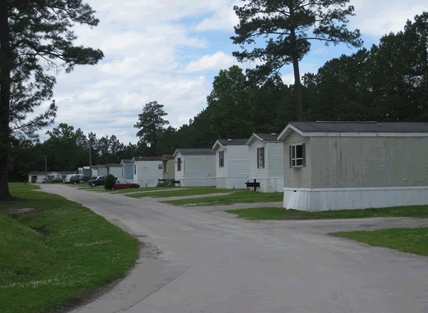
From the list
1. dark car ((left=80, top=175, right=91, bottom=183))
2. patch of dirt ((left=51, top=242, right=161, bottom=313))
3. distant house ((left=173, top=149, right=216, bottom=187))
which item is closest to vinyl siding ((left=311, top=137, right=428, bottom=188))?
patch of dirt ((left=51, top=242, right=161, bottom=313))

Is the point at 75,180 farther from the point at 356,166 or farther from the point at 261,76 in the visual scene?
the point at 356,166

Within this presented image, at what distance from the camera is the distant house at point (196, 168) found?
60656 millimetres

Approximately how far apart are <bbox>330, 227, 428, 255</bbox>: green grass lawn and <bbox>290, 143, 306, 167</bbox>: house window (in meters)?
8.68

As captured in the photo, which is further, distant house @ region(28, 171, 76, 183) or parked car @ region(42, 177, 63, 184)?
distant house @ region(28, 171, 76, 183)

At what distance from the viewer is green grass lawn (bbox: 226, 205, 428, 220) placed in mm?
24609

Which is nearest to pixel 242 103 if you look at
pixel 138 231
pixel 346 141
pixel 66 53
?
pixel 66 53

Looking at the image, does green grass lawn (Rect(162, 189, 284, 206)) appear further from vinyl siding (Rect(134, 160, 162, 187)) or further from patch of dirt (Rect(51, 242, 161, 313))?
vinyl siding (Rect(134, 160, 162, 187))

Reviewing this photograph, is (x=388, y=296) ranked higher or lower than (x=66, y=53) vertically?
lower

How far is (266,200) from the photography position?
34.8m

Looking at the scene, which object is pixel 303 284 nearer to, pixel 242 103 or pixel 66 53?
pixel 66 53

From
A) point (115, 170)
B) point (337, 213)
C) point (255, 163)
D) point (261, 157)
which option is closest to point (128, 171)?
point (115, 170)

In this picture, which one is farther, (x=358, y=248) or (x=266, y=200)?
(x=266, y=200)

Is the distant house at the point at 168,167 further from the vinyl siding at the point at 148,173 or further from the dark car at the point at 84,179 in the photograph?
the dark car at the point at 84,179

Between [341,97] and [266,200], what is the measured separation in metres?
36.1
